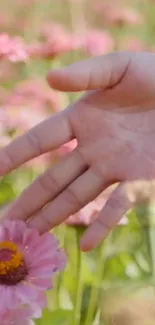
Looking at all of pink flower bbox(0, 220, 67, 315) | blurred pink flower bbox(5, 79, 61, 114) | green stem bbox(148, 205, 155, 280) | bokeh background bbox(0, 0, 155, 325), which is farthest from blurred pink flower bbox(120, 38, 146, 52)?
pink flower bbox(0, 220, 67, 315)

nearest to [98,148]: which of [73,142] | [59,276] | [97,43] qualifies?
[73,142]

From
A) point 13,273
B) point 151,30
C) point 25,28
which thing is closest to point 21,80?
point 25,28

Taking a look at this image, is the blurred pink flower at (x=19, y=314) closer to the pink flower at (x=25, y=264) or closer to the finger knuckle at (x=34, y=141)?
the pink flower at (x=25, y=264)

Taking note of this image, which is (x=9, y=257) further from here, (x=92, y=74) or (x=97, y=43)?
(x=97, y=43)

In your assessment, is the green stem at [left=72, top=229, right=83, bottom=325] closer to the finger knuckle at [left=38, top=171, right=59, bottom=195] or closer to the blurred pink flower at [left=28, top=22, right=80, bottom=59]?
the finger knuckle at [left=38, top=171, right=59, bottom=195]

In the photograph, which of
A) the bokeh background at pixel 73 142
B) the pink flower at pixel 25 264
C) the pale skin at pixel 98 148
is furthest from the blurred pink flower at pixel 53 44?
the pink flower at pixel 25 264

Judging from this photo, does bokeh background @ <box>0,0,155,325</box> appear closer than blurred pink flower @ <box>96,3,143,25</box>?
Yes

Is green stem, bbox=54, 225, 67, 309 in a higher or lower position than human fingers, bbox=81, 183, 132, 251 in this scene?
lower

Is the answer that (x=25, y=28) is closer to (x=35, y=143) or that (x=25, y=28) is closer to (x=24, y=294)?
(x=35, y=143)
